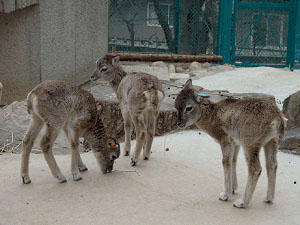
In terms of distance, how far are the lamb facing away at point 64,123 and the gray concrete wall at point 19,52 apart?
208 inches

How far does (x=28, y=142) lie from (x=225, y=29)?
939 centimetres

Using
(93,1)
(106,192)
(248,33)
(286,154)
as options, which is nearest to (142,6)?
(93,1)

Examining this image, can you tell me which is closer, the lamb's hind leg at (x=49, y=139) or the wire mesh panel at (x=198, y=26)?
the lamb's hind leg at (x=49, y=139)

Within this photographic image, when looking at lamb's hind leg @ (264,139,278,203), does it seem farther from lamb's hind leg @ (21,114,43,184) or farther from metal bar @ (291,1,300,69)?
metal bar @ (291,1,300,69)

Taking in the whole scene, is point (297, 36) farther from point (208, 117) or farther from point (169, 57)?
point (208, 117)

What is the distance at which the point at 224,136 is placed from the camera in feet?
14.3

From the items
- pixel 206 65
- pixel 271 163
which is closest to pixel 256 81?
pixel 206 65

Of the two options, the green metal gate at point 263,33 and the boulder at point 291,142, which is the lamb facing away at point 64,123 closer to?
the boulder at point 291,142

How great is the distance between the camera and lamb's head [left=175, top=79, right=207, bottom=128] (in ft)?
14.7

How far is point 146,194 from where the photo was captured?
15.0ft

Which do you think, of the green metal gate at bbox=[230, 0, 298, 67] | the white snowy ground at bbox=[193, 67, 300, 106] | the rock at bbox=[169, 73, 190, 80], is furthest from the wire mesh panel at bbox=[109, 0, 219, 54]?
the white snowy ground at bbox=[193, 67, 300, 106]

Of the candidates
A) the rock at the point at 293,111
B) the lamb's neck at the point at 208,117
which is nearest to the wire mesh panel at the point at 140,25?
the rock at the point at 293,111

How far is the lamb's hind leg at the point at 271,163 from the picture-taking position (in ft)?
14.0

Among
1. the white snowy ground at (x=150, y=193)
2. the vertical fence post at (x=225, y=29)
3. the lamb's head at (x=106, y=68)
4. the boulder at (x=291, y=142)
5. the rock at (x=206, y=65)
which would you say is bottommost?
the white snowy ground at (x=150, y=193)
